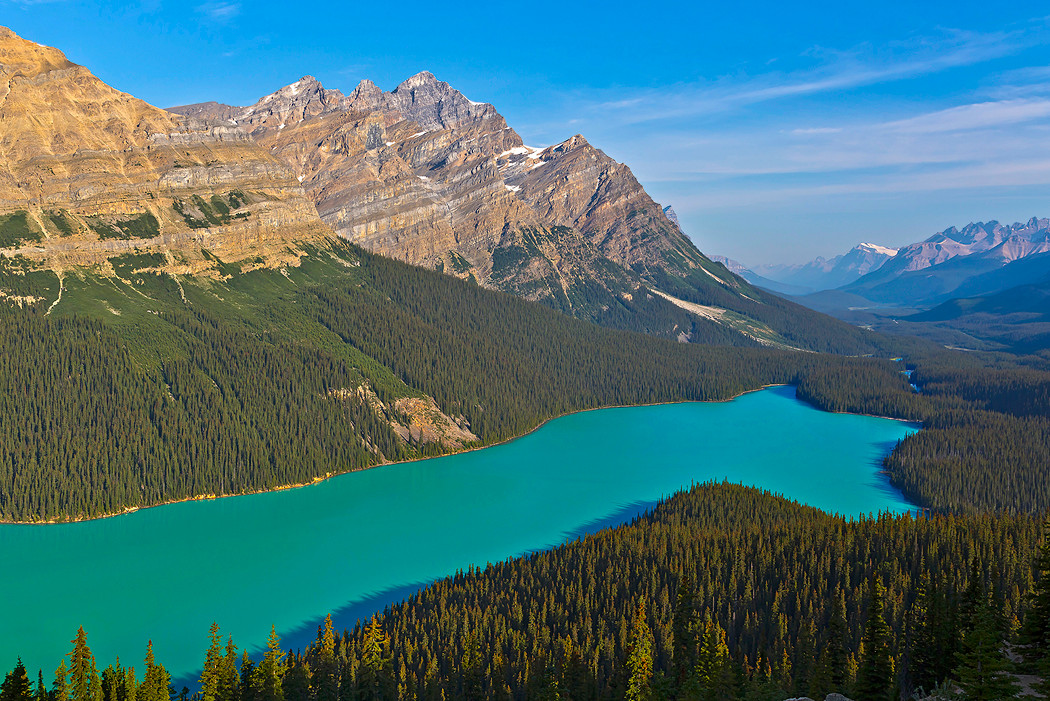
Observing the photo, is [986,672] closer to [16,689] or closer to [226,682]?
[226,682]

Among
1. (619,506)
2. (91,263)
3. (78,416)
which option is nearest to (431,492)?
(619,506)

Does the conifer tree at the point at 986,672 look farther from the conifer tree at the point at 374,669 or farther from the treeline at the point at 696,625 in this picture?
the conifer tree at the point at 374,669

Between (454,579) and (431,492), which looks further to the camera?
(431,492)

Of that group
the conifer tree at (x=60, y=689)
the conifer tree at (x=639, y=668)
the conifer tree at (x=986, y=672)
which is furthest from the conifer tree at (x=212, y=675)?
the conifer tree at (x=986, y=672)

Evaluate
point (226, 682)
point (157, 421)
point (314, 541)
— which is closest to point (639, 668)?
point (226, 682)

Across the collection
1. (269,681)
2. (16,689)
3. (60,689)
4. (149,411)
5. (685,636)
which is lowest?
(685,636)

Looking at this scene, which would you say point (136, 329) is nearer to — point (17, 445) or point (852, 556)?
point (17, 445)
